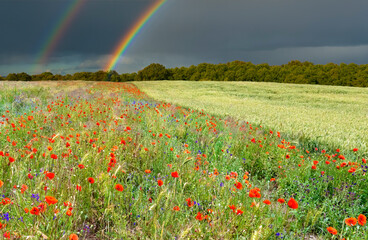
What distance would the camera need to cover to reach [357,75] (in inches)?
1889

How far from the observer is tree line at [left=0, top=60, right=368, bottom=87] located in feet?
160

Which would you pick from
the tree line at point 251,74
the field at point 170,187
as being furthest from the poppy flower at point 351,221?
the tree line at point 251,74

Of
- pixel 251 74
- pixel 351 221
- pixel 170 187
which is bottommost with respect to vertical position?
pixel 170 187

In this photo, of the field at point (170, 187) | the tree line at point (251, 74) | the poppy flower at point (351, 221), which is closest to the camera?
the poppy flower at point (351, 221)

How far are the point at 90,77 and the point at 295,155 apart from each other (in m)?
81.6

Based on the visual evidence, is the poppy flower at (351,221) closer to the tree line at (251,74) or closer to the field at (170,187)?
the field at (170,187)

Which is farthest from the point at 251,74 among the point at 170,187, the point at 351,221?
the point at 351,221

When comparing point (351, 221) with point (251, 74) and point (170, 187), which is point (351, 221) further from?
point (251, 74)

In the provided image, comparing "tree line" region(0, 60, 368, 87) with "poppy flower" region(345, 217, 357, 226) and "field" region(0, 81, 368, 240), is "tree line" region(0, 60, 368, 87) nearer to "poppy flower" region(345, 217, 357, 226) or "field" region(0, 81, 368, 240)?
"field" region(0, 81, 368, 240)

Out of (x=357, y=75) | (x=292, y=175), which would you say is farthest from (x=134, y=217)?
(x=357, y=75)

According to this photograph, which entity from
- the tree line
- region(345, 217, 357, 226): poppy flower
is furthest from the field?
the tree line

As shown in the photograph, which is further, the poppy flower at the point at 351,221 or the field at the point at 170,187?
the field at the point at 170,187

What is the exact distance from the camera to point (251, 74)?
58.0 m

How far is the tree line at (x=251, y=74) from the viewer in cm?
4878
